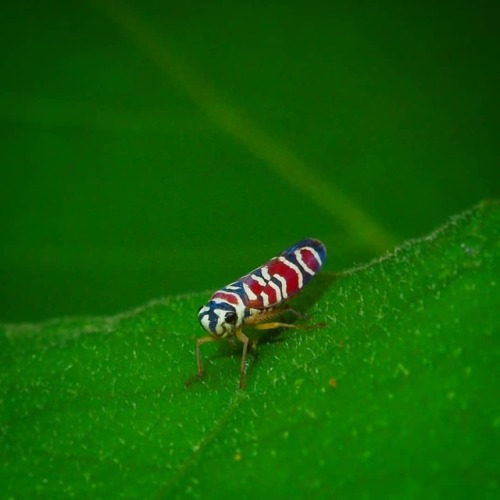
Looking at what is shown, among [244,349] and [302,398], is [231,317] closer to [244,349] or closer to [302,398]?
[244,349]

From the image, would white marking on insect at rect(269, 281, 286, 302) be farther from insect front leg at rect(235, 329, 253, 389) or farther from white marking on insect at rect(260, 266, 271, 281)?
insect front leg at rect(235, 329, 253, 389)

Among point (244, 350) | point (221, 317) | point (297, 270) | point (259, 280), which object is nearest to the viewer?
point (244, 350)

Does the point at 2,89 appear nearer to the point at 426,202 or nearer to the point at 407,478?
the point at 426,202

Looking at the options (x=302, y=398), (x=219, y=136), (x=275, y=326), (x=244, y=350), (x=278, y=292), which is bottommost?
(x=302, y=398)

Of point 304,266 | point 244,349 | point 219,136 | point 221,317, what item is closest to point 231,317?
point 221,317

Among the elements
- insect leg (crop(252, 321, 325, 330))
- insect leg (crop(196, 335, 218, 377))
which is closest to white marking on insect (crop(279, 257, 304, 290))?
insect leg (crop(252, 321, 325, 330))

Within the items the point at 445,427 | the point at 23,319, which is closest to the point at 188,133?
the point at 23,319

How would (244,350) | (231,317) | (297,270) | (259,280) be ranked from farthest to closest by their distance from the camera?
(259,280) < (297,270) < (231,317) < (244,350)
